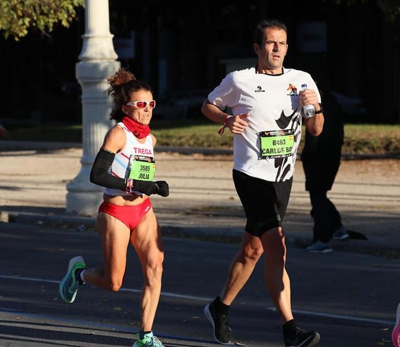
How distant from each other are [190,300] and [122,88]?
2.48 metres

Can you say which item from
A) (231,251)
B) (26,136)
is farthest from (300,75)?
(26,136)

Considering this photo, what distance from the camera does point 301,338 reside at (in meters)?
6.69

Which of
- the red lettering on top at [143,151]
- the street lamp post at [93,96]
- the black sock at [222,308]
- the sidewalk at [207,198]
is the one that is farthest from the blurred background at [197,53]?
the red lettering on top at [143,151]

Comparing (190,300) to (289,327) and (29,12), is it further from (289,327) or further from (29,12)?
(29,12)

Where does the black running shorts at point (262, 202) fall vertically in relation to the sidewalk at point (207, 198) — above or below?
above

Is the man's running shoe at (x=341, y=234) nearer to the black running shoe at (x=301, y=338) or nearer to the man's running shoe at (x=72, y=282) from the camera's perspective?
the man's running shoe at (x=72, y=282)

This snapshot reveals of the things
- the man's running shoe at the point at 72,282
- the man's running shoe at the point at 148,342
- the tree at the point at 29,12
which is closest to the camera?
the man's running shoe at the point at 148,342

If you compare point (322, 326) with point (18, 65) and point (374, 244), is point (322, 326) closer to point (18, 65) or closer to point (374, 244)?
point (374, 244)

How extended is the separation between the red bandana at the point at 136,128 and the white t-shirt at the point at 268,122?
0.59m

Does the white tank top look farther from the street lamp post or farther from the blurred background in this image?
the blurred background

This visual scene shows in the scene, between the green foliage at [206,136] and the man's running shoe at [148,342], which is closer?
the man's running shoe at [148,342]

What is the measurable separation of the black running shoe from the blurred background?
103 feet

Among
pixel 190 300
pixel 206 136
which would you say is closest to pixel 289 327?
pixel 190 300

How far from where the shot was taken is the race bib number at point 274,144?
6.82m
